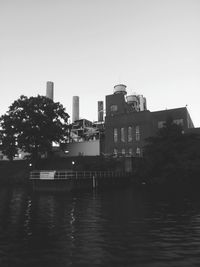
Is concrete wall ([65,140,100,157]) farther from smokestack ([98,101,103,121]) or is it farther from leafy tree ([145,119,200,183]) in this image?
leafy tree ([145,119,200,183])

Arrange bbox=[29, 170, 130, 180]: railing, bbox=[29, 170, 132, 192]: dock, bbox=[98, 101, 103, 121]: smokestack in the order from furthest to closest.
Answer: bbox=[98, 101, 103, 121]: smokestack
bbox=[29, 170, 130, 180]: railing
bbox=[29, 170, 132, 192]: dock

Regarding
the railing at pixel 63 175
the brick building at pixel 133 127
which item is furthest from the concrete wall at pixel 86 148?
the railing at pixel 63 175

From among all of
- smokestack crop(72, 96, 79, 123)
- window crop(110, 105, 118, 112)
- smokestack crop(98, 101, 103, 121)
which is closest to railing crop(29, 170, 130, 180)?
window crop(110, 105, 118, 112)

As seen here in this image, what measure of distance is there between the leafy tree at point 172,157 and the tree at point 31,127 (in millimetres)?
24695

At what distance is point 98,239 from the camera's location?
1150cm

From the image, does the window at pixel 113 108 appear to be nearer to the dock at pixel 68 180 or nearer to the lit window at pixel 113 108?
the lit window at pixel 113 108

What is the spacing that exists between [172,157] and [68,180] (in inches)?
717

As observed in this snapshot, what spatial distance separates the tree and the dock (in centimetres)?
1797

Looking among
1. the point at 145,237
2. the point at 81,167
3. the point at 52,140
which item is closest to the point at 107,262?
the point at 145,237

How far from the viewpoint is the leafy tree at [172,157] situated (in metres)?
42.4

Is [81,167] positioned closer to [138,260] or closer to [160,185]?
[160,185]

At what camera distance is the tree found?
60125 millimetres

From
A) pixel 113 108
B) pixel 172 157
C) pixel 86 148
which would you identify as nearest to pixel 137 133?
pixel 113 108

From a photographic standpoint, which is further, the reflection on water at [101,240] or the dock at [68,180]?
the dock at [68,180]
